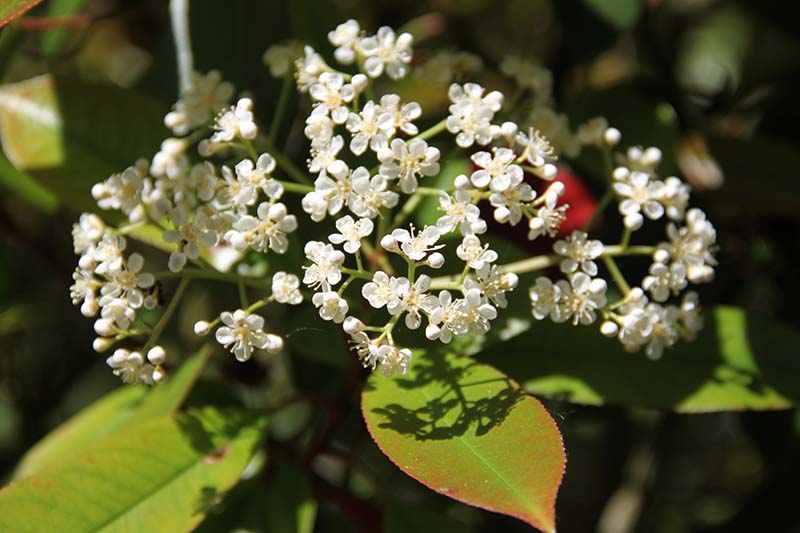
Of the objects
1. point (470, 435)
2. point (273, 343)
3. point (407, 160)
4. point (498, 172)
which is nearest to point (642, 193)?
point (498, 172)

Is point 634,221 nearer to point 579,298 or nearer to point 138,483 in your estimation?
point 579,298

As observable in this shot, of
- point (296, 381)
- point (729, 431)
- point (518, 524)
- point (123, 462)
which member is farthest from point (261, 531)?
point (729, 431)

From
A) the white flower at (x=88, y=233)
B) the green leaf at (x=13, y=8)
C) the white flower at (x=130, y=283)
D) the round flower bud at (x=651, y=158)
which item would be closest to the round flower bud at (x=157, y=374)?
the white flower at (x=130, y=283)

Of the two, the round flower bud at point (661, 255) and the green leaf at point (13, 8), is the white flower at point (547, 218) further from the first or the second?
the green leaf at point (13, 8)

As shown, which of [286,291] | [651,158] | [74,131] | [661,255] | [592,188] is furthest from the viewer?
[592,188]

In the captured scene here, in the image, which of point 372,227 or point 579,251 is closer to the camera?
Answer: point 372,227

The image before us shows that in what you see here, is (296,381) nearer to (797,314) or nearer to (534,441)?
(534,441)

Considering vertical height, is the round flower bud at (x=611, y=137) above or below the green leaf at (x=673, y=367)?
above
